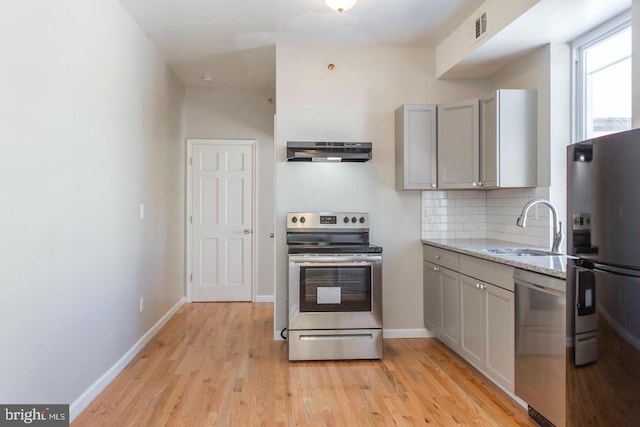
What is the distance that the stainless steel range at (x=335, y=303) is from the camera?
10.7 feet

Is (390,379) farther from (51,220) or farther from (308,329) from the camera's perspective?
(51,220)

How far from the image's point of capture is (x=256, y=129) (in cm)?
533

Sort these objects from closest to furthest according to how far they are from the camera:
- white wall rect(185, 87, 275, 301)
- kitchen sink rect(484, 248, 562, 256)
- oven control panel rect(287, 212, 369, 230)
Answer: kitchen sink rect(484, 248, 562, 256) → oven control panel rect(287, 212, 369, 230) → white wall rect(185, 87, 275, 301)

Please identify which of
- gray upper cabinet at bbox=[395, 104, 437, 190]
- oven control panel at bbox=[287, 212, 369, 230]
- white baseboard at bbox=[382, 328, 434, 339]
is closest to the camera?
gray upper cabinet at bbox=[395, 104, 437, 190]

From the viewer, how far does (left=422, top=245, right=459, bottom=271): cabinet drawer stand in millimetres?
3206

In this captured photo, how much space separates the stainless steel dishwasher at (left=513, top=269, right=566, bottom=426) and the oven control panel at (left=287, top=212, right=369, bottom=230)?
1587 millimetres

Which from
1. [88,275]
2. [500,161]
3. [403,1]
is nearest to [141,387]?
[88,275]

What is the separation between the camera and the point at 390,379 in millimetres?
2902

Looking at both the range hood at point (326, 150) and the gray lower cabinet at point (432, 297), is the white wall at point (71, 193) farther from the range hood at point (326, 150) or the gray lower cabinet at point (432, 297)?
the gray lower cabinet at point (432, 297)

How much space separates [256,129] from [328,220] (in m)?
2.16

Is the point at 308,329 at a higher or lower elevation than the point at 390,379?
higher

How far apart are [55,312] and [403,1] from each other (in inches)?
115

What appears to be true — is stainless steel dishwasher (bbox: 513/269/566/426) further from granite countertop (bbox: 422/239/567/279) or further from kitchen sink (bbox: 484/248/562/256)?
kitchen sink (bbox: 484/248/562/256)

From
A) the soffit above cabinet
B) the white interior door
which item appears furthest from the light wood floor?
the soffit above cabinet
